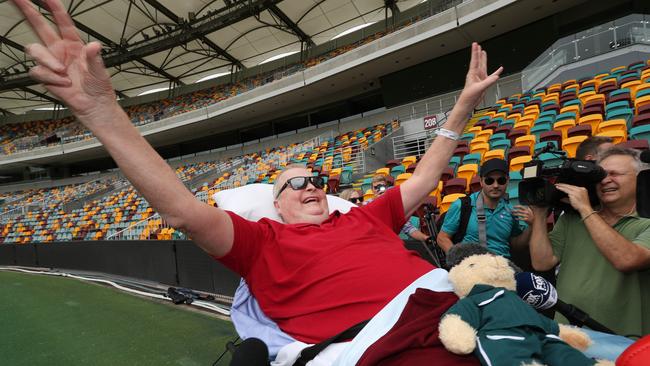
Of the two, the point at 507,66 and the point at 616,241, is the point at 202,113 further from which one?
the point at 616,241

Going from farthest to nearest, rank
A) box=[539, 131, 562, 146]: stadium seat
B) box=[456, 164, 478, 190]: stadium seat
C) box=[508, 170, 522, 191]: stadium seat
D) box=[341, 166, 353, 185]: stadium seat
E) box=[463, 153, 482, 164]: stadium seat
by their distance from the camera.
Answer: box=[341, 166, 353, 185]: stadium seat → box=[463, 153, 482, 164]: stadium seat → box=[539, 131, 562, 146]: stadium seat → box=[456, 164, 478, 190]: stadium seat → box=[508, 170, 522, 191]: stadium seat

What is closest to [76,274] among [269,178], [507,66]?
[269,178]

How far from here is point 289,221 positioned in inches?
72.9

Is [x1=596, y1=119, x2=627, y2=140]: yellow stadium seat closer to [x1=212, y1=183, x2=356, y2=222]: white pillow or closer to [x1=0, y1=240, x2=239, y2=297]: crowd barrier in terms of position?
[x1=212, y1=183, x2=356, y2=222]: white pillow

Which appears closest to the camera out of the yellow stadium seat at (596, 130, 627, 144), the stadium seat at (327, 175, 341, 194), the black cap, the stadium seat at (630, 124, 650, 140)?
the black cap

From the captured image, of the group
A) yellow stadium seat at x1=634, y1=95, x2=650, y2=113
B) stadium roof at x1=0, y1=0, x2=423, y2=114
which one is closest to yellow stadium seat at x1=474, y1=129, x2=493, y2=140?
yellow stadium seat at x1=634, y1=95, x2=650, y2=113

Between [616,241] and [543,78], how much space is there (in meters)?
12.8

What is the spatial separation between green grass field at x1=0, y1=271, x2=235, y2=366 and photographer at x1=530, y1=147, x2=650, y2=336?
265 cm

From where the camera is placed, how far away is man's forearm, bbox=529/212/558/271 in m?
1.66

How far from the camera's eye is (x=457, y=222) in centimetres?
261

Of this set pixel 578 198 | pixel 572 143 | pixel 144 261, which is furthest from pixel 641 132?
pixel 144 261

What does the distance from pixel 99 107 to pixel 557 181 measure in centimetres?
190

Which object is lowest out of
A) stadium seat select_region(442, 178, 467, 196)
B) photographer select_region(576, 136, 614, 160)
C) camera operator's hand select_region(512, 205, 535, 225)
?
stadium seat select_region(442, 178, 467, 196)

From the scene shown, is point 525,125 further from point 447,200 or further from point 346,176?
point 346,176
